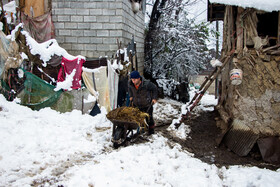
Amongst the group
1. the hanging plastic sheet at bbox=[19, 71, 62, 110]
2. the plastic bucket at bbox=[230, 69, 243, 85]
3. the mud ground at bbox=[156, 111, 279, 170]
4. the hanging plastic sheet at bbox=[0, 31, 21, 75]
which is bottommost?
the mud ground at bbox=[156, 111, 279, 170]

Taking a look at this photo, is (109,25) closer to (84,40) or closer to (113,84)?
(84,40)

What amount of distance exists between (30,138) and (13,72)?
3.36 m

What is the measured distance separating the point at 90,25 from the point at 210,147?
6.71 meters

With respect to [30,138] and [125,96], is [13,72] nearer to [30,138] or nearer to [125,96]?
[30,138]

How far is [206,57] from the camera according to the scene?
49.1 ft

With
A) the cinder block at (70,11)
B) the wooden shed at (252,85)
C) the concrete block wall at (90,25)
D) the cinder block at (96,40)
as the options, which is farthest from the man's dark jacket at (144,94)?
the cinder block at (70,11)

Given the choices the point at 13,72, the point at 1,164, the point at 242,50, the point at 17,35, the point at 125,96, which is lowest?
the point at 1,164

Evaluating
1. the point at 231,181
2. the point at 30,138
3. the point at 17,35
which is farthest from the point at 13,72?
the point at 231,181

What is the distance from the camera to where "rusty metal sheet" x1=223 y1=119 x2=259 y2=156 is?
19.7 feet

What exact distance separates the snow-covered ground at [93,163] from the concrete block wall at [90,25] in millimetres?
3988

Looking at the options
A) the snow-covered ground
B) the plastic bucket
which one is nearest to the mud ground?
the snow-covered ground

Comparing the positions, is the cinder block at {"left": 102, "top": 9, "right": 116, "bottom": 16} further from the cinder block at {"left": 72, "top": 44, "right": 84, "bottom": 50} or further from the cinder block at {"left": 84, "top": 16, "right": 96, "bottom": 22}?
the cinder block at {"left": 72, "top": 44, "right": 84, "bottom": 50}

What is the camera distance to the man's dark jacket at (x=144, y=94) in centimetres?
618

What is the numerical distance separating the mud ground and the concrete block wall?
4.28 meters
